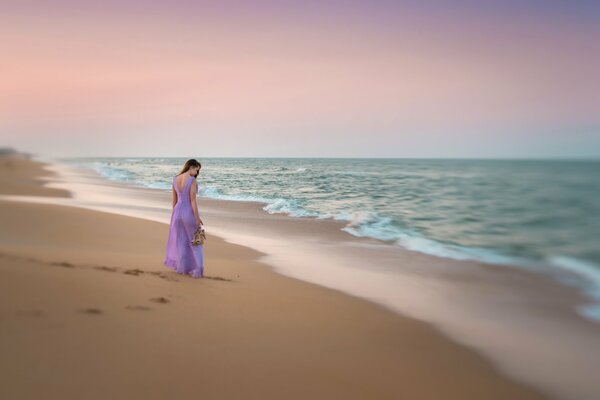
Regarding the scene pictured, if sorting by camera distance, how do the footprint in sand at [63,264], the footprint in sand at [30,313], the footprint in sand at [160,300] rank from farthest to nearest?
the footprint in sand at [63,264]
the footprint in sand at [160,300]
the footprint in sand at [30,313]

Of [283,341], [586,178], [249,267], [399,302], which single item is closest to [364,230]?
[249,267]

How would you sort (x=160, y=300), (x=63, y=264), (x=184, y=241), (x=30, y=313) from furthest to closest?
(x=184, y=241), (x=63, y=264), (x=160, y=300), (x=30, y=313)

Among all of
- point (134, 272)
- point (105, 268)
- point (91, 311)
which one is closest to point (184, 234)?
point (134, 272)

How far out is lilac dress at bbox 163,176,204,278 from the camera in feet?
26.8

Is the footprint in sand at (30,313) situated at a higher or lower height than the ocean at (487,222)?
higher

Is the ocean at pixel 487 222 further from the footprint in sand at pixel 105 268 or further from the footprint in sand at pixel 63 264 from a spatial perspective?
the footprint in sand at pixel 63 264

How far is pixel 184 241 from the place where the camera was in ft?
27.2

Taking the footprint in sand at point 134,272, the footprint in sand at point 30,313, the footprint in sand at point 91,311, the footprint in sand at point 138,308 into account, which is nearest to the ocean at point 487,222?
the footprint in sand at point 134,272

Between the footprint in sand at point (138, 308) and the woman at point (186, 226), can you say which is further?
the woman at point (186, 226)

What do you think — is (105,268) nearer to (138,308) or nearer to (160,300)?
(160,300)

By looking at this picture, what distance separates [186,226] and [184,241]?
10.0 inches

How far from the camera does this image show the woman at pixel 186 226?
8172mm

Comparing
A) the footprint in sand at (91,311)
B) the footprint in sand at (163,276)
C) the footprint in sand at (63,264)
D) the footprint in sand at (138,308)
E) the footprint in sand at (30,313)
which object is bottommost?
the footprint in sand at (163,276)

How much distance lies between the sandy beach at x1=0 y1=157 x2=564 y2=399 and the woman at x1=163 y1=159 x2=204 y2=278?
1.05 ft
